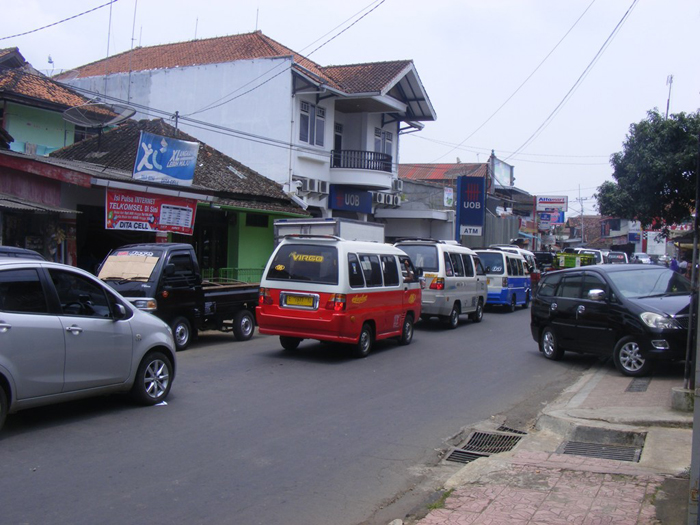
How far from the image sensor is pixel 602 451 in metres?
6.77

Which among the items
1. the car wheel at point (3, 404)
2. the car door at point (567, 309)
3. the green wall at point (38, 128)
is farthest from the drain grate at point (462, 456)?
the green wall at point (38, 128)

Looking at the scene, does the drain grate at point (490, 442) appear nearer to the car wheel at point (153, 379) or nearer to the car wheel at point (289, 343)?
the car wheel at point (153, 379)

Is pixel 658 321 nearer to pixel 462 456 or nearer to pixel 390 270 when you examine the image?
pixel 462 456

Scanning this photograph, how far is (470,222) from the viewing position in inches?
1324

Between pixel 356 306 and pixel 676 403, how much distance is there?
18.2 ft

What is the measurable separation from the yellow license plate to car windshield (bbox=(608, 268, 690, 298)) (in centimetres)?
525

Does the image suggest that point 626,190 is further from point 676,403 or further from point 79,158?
point 79,158

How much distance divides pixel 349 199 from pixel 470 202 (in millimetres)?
7554

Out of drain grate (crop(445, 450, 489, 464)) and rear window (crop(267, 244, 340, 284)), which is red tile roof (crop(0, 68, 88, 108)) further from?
drain grate (crop(445, 450, 489, 464))

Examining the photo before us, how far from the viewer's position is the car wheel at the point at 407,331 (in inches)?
556

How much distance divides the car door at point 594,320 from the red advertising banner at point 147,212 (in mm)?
10513

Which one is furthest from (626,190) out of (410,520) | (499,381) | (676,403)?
(410,520)

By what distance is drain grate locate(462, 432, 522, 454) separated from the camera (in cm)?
707

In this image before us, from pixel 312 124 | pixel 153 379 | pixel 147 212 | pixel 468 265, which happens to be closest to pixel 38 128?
pixel 147 212
